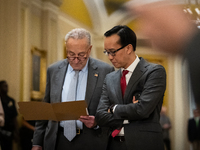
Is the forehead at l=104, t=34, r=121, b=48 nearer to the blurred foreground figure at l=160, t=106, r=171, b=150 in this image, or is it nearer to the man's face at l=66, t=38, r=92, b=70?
the man's face at l=66, t=38, r=92, b=70

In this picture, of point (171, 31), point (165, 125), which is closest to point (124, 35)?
point (171, 31)

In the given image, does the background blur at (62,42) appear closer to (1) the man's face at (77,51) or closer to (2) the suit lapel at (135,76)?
(1) the man's face at (77,51)

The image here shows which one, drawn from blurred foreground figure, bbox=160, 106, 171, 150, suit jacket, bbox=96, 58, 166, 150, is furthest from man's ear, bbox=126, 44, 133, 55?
blurred foreground figure, bbox=160, 106, 171, 150

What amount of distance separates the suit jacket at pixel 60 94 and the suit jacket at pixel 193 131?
4665 mm

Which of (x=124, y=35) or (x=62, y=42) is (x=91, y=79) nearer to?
(x=124, y=35)

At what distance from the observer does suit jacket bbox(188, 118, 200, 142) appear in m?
6.83

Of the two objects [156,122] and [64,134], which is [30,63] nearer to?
[64,134]

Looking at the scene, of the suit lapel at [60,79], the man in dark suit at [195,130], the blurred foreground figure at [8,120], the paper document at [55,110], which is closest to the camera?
the paper document at [55,110]

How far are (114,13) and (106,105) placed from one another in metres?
5.26

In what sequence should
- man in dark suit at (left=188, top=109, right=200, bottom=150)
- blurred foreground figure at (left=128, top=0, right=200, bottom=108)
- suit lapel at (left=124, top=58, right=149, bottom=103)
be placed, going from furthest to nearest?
1. blurred foreground figure at (left=128, top=0, right=200, bottom=108)
2. man in dark suit at (left=188, top=109, right=200, bottom=150)
3. suit lapel at (left=124, top=58, right=149, bottom=103)

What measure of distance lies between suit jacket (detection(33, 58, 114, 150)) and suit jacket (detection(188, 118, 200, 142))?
4.67 m

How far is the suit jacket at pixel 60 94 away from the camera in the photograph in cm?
Result: 258

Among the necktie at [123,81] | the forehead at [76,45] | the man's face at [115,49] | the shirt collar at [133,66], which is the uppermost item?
the forehead at [76,45]

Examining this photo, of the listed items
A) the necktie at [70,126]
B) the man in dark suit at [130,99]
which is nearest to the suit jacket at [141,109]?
the man in dark suit at [130,99]
